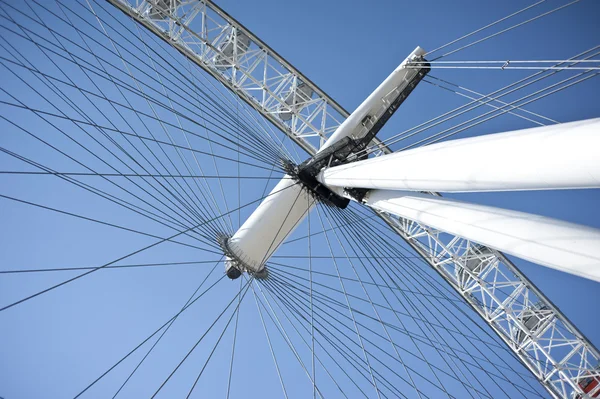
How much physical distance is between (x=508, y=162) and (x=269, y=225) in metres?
6.47

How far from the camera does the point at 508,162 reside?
380 centimetres

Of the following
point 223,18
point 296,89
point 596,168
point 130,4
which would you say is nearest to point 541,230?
point 596,168

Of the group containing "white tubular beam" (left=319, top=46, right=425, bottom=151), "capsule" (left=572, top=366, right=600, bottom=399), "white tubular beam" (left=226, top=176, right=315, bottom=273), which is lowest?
"white tubular beam" (left=226, top=176, right=315, bottom=273)

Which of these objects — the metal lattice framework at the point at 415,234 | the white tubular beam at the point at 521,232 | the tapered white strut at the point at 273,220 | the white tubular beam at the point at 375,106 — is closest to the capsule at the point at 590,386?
the metal lattice framework at the point at 415,234

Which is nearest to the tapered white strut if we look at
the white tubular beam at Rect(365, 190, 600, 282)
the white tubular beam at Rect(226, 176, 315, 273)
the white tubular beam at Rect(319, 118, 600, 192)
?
the white tubular beam at Rect(226, 176, 315, 273)

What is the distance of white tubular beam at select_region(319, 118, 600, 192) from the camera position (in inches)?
127

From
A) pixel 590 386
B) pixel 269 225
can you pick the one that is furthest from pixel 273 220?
pixel 590 386

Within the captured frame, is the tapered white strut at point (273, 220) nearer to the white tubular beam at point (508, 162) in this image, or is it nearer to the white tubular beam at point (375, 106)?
the white tubular beam at point (375, 106)

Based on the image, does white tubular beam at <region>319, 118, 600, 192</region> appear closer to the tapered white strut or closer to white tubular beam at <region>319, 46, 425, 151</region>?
the tapered white strut

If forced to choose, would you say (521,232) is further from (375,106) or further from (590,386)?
(590,386)

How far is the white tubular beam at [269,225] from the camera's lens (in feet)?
31.5

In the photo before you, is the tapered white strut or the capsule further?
the capsule

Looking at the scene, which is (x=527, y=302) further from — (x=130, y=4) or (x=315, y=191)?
(x=130, y=4)

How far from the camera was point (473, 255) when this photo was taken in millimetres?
15492
